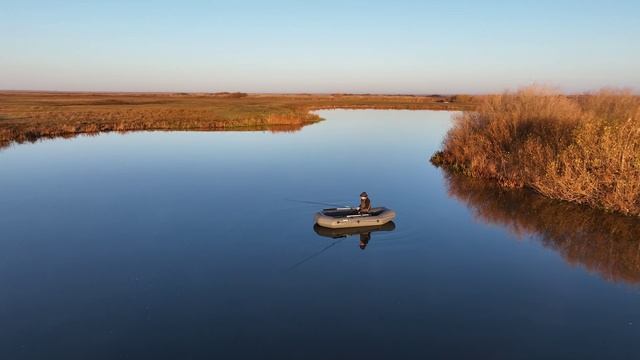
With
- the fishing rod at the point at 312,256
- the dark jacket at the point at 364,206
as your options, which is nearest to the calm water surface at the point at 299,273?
the fishing rod at the point at 312,256

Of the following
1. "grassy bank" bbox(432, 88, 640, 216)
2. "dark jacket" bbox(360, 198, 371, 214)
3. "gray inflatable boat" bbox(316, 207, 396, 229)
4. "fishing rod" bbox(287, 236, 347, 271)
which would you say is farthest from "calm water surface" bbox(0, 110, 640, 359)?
"grassy bank" bbox(432, 88, 640, 216)

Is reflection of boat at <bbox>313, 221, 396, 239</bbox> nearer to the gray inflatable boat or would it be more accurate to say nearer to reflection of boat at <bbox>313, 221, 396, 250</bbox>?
reflection of boat at <bbox>313, 221, 396, 250</bbox>

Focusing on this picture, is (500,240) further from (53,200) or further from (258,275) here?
(53,200)

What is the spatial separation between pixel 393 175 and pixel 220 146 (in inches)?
744

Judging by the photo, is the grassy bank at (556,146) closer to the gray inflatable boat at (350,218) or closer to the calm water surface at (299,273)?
the calm water surface at (299,273)

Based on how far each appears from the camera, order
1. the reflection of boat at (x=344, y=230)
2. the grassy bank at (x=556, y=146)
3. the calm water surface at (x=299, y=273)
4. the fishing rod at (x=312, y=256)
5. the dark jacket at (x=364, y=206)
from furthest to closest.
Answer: the grassy bank at (x=556, y=146)
the dark jacket at (x=364, y=206)
the reflection of boat at (x=344, y=230)
the fishing rod at (x=312, y=256)
the calm water surface at (x=299, y=273)

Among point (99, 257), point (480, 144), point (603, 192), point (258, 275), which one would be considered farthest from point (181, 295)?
A: point (480, 144)

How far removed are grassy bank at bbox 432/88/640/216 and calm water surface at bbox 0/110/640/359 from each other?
3.95 feet

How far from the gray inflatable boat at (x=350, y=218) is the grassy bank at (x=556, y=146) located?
32.0 feet

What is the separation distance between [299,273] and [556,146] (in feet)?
57.6

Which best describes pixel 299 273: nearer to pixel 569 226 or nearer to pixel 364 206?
pixel 364 206

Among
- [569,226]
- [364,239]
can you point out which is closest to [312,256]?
[364,239]

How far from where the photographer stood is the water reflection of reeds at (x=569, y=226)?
600 inches

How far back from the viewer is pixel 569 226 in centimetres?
1888
